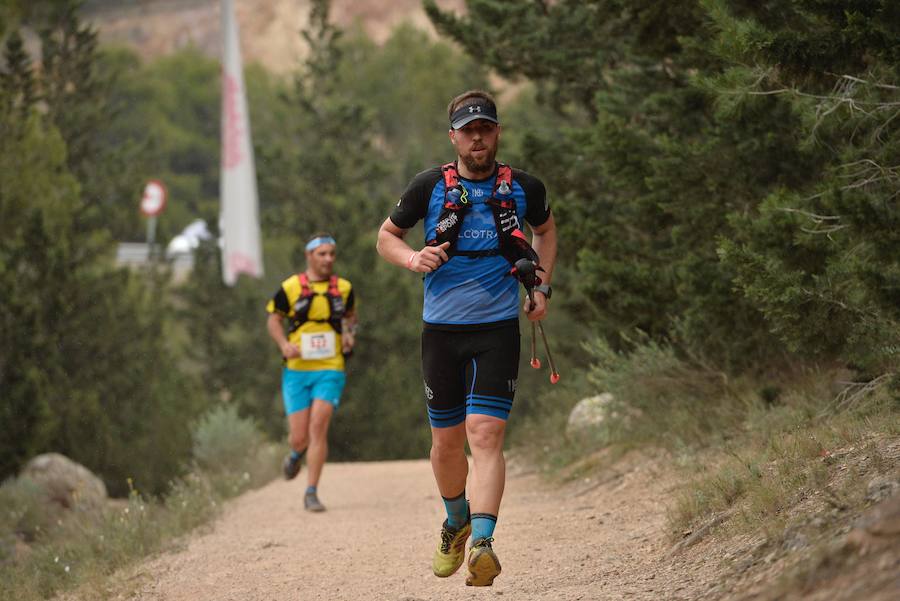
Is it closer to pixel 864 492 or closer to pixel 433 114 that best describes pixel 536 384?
pixel 864 492

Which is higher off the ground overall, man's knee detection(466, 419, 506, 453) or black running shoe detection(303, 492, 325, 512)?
man's knee detection(466, 419, 506, 453)

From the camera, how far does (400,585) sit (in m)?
8.16

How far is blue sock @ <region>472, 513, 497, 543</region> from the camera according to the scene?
6.69 metres

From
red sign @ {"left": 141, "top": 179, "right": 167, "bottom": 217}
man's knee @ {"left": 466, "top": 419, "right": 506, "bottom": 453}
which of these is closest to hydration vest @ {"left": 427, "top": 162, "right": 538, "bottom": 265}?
man's knee @ {"left": 466, "top": 419, "right": 506, "bottom": 453}

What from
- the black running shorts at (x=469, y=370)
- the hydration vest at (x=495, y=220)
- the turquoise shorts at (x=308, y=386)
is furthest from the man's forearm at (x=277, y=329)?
the hydration vest at (x=495, y=220)

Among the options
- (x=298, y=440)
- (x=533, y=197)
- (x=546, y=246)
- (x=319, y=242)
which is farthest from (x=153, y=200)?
(x=533, y=197)

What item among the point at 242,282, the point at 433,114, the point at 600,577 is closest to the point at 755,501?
the point at 600,577

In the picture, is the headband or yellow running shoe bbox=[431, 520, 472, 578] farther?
the headband

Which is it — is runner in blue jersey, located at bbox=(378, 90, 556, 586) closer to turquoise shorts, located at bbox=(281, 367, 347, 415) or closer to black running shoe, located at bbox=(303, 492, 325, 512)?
turquoise shorts, located at bbox=(281, 367, 347, 415)

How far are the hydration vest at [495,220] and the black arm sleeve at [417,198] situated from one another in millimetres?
83

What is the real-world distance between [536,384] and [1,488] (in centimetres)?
1527

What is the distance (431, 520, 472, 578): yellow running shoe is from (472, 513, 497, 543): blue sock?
458 mm

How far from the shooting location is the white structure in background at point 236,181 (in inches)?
1414

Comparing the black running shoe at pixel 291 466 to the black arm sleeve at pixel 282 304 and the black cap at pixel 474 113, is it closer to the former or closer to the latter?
the black arm sleeve at pixel 282 304
